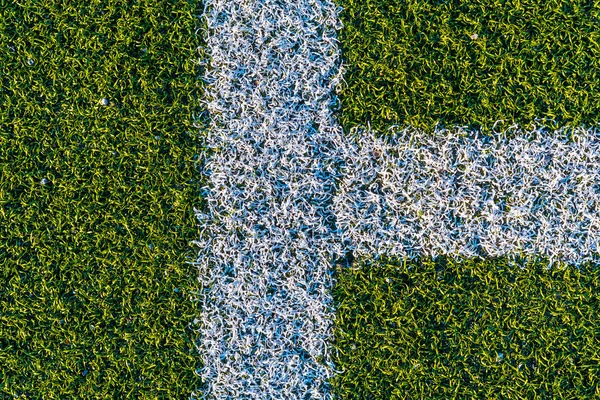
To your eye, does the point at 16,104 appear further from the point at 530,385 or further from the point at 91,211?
the point at 530,385

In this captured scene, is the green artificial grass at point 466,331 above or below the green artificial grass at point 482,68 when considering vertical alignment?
below

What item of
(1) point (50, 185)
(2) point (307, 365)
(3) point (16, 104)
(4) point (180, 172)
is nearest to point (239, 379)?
(2) point (307, 365)

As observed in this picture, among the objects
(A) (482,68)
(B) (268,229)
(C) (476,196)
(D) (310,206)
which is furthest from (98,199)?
(A) (482,68)

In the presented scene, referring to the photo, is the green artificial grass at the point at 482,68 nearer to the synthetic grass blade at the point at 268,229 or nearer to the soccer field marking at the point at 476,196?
the soccer field marking at the point at 476,196

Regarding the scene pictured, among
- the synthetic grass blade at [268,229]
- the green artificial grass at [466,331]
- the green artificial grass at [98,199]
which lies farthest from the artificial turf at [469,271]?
the green artificial grass at [98,199]

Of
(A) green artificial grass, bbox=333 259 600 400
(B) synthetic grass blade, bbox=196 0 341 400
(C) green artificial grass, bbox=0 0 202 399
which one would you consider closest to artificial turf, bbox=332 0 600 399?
(A) green artificial grass, bbox=333 259 600 400

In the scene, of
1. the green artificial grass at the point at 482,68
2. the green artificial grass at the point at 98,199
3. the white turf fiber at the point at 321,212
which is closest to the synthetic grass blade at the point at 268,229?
the white turf fiber at the point at 321,212

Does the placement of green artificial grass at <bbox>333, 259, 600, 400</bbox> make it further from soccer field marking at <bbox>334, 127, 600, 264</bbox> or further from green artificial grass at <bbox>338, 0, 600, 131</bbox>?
green artificial grass at <bbox>338, 0, 600, 131</bbox>

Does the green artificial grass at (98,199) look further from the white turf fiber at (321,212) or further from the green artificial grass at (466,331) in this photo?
the green artificial grass at (466,331)
